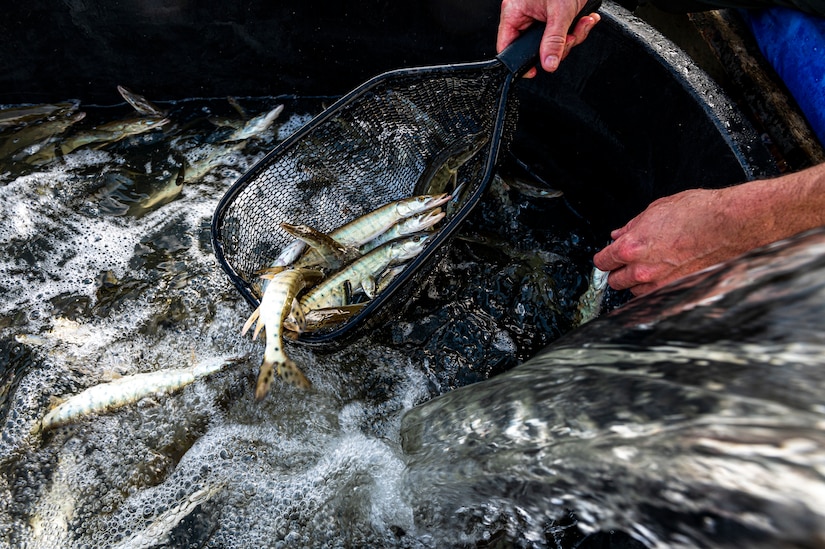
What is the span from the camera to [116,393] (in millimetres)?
2566

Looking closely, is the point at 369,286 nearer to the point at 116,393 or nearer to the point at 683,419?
the point at 116,393

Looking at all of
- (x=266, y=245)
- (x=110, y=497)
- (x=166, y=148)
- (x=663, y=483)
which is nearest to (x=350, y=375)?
(x=266, y=245)

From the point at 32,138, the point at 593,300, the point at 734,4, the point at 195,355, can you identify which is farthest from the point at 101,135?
the point at 734,4

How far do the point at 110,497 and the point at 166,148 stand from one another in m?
2.37

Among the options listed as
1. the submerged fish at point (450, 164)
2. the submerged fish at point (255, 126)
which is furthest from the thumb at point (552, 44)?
the submerged fish at point (255, 126)

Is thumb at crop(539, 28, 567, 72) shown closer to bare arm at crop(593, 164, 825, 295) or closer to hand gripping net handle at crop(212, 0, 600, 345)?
hand gripping net handle at crop(212, 0, 600, 345)

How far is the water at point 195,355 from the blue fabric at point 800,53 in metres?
1.34

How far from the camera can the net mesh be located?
272 centimetres

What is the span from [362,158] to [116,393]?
6.04 feet

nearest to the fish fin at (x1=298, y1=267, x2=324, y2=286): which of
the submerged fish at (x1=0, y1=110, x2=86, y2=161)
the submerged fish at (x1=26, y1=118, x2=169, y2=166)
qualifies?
the submerged fish at (x1=26, y1=118, x2=169, y2=166)

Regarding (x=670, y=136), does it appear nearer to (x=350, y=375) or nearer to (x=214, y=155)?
(x=350, y=375)

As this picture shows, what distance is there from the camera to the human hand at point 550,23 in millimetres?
2334

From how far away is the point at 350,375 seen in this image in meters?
2.79

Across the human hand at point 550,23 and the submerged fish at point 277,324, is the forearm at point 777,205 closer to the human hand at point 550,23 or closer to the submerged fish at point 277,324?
the human hand at point 550,23
